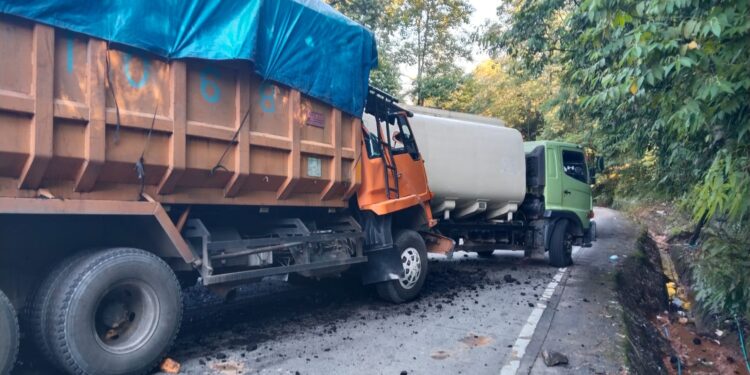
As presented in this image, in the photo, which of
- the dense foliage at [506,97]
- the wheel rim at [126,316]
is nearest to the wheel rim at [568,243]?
the wheel rim at [126,316]

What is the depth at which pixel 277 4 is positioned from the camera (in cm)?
477

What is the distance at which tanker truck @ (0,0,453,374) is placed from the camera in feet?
11.1

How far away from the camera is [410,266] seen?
6.74 metres

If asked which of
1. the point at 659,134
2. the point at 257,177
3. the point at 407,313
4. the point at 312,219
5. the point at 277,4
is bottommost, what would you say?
the point at 407,313

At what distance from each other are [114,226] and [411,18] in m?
19.2

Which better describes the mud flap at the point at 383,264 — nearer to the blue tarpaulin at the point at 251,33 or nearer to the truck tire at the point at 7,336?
the blue tarpaulin at the point at 251,33

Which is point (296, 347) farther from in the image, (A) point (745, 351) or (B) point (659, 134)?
(B) point (659, 134)

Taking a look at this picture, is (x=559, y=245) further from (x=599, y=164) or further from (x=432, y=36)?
(x=432, y=36)

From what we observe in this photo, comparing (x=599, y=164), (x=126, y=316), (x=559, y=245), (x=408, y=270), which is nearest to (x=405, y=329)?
(x=408, y=270)

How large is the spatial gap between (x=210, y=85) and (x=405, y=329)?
3.13 metres

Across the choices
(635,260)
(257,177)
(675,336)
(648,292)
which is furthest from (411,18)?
(257,177)

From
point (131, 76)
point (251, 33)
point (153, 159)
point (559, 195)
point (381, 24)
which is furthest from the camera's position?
point (381, 24)

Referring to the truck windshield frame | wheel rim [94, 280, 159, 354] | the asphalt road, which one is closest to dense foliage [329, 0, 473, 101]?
the truck windshield frame

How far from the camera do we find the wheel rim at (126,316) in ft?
12.5
